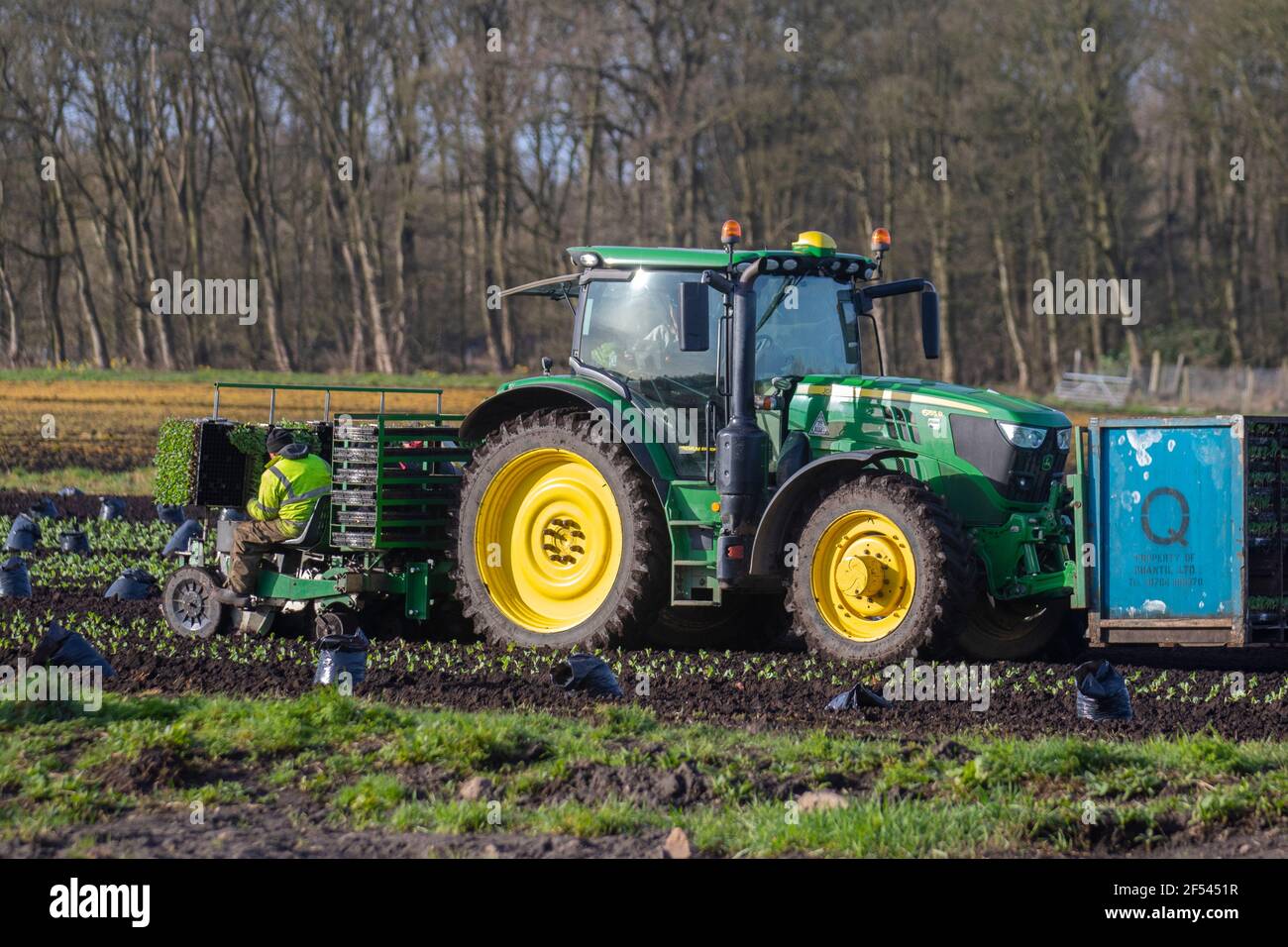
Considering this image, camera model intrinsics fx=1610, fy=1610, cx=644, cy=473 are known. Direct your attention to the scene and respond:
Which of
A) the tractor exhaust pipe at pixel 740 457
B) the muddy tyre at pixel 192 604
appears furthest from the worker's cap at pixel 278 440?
the tractor exhaust pipe at pixel 740 457

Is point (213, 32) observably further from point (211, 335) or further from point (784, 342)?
point (784, 342)

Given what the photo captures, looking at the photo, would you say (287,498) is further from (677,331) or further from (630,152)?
(630,152)

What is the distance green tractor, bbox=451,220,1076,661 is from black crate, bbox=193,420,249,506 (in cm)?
211

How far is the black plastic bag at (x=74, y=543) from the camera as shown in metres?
16.9

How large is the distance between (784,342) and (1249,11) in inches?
1202

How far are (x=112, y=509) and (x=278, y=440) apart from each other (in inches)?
356

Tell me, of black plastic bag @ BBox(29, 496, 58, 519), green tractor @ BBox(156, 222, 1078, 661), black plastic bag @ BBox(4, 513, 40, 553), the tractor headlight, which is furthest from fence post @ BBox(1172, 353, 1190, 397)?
the tractor headlight

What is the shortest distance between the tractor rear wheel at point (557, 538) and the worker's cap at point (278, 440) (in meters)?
1.35

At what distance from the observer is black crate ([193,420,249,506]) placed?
497 inches

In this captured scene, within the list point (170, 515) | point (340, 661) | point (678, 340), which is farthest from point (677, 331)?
point (170, 515)

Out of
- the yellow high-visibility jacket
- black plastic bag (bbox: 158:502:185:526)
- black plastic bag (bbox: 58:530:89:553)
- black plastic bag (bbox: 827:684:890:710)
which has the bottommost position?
black plastic bag (bbox: 827:684:890:710)

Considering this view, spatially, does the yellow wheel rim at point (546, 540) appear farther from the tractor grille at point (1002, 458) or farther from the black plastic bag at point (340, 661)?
the tractor grille at point (1002, 458)

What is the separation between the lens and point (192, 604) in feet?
39.1

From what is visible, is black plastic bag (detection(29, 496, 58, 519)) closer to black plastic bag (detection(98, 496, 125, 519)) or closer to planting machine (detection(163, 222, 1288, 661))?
black plastic bag (detection(98, 496, 125, 519))
